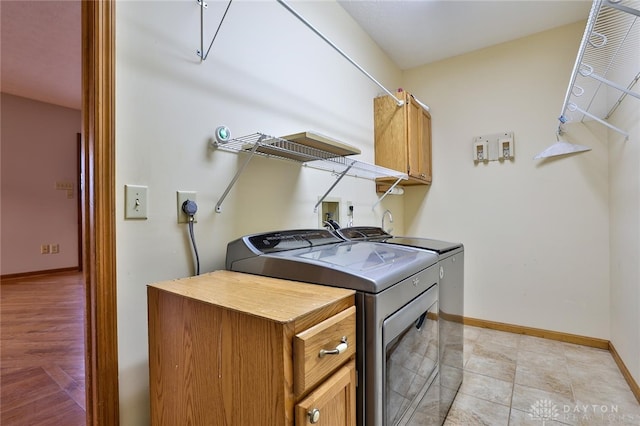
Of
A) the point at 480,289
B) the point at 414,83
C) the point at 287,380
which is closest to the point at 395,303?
the point at 287,380

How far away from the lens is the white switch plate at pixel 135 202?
100cm

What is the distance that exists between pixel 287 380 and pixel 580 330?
115 inches

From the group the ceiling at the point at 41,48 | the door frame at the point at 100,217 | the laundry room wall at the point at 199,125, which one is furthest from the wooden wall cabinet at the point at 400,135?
the ceiling at the point at 41,48

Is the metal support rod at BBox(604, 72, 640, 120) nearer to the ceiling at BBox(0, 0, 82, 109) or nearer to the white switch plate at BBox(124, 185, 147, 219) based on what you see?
the white switch plate at BBox(124, 185, 147, 219)

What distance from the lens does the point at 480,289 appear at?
9.45ft

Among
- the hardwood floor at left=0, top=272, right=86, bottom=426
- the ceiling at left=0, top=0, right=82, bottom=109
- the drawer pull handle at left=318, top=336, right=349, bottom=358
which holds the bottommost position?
the hardwood floor at left=0, top=272, right=86, bottom=426

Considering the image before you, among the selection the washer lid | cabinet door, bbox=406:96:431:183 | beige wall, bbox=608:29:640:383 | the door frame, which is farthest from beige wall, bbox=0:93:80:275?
beige wall, bbox=608:29:640:383

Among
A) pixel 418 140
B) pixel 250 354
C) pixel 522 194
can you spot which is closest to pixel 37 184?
pixel 418 140

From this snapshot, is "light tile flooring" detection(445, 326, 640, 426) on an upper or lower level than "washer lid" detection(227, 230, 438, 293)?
lower

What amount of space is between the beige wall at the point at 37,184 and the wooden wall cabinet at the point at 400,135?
4.81 m

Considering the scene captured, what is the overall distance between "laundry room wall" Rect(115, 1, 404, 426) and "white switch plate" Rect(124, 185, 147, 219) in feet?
0.06

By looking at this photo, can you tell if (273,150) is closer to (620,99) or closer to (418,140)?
(418,140)

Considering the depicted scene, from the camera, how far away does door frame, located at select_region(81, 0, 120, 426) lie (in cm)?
92

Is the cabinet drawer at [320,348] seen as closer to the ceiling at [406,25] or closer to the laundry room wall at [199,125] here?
the laundry room wall at [199,125]
